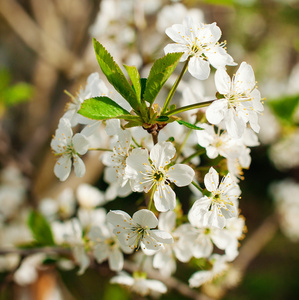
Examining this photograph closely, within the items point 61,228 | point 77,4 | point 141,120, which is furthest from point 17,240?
point 77,4

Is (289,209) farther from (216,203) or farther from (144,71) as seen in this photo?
(216,203)

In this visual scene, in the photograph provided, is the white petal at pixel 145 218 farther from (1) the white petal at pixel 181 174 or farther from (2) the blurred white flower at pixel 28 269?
(2) the blurred white flower at pixel 28 269

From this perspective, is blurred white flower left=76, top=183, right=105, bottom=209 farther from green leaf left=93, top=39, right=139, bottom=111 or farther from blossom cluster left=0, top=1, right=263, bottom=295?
green leaf left=93, top=39, right=139, bottom=111

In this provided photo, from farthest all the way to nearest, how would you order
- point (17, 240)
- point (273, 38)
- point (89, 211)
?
point (273, 38) < point (17, 240) < point (89, 211)

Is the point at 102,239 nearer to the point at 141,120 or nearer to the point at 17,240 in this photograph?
the point at 141,120

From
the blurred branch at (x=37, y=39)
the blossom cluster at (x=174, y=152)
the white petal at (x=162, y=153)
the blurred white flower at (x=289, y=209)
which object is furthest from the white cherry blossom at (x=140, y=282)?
the blurred white flower at (x=289, y=209)

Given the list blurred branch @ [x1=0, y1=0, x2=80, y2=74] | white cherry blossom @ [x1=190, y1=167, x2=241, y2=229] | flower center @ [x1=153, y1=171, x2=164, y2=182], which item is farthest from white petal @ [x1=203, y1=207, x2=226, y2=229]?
blurred branch @ [x1=0, y1=0, x2=80, y2=74]

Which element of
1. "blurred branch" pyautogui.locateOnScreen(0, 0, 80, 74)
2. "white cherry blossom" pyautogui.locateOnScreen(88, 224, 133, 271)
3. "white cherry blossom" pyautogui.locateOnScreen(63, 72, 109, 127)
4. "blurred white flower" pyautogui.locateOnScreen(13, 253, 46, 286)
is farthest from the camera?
"blurred branch" pyautogui.locateOnScreen(0, 0, 80, 74)
